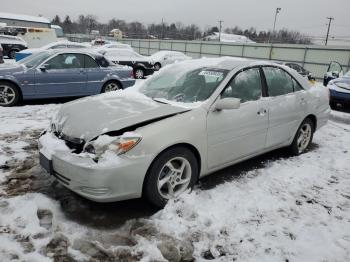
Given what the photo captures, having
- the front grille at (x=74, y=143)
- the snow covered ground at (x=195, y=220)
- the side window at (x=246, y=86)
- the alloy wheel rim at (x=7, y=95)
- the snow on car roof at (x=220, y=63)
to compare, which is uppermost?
the snow on car roof at (x=220, y=63)

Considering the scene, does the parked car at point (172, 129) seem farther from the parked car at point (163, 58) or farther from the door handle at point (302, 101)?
the parked car at point (163, 58)

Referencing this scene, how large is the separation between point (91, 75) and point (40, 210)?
6.04 meters

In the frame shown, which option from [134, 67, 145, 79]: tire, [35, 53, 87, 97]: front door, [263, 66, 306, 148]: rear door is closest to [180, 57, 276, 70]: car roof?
[263, 66, 306, 148]: rear door

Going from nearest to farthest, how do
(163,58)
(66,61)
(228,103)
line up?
(228,103) → (66,61) → (163,58)

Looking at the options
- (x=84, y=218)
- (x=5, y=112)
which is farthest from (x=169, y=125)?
(x=5, y=112)

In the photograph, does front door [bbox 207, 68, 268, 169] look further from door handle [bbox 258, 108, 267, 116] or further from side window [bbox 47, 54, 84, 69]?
side window [bbox 47, 54, 84, 69]

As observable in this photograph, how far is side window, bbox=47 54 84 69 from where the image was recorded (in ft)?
27.2

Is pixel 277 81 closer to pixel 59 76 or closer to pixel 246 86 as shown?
pixel 246 86

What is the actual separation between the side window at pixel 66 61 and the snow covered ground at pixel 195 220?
162 inches

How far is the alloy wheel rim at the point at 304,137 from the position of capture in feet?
17.5

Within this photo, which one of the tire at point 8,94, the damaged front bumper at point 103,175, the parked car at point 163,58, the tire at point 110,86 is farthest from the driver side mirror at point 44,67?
the parked car at point 163,58

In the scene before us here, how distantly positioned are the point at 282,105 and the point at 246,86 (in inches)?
29.2

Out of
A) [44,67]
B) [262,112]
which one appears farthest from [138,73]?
[262,112]

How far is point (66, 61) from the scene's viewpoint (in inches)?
334
